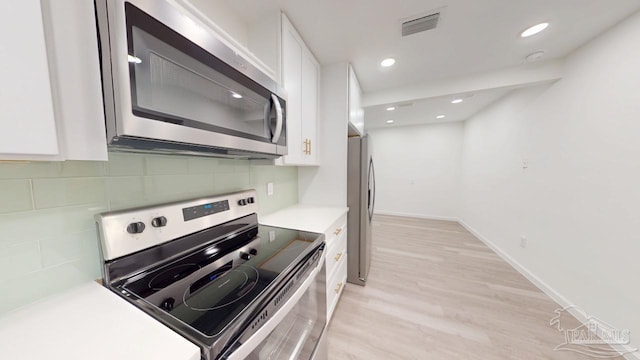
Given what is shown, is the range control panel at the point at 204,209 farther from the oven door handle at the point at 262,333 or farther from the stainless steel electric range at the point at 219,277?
the oven door handle at the point at 262,333

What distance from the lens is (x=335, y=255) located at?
1668 mm

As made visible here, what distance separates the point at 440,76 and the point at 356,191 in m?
1.75

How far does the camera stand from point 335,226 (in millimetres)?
1677

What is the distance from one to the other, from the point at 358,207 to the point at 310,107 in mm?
1146

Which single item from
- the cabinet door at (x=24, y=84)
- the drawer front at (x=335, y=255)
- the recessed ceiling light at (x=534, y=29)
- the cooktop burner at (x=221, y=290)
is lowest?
the drawer front at (x=335, y=255)

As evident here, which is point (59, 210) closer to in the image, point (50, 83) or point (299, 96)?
point (50, 83)

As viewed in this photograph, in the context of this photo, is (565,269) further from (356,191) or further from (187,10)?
(187,10)

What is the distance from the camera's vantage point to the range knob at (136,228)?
75cm

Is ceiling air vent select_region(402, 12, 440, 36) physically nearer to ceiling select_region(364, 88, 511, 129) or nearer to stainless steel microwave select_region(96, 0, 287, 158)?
ceiling select_region(364, 88, 511, 129)

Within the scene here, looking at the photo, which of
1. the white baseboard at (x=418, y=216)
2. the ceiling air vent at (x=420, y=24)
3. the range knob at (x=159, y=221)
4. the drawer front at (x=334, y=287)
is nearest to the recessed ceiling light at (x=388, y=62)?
the ceiling air vent at (x=420, y=24)

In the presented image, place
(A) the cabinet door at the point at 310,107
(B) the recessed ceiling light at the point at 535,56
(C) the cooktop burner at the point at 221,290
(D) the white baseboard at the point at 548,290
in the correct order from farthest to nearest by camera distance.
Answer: (B) the recessed ceiling light at the point at 535,56 < (A) the cabinet door at the point at 310,107 < (D) the white baseboard at the point at 548,290 < (C) the cooktop burner at the point at 221,290

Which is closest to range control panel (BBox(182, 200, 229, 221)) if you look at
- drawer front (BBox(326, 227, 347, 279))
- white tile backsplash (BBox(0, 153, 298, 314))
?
white tile backsplash (BBox(0, 153, 298, 314))

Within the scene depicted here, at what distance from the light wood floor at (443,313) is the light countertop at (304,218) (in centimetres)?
90

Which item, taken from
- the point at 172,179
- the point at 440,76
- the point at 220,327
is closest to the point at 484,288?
the point at 440,76
